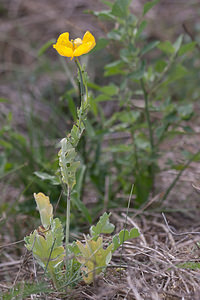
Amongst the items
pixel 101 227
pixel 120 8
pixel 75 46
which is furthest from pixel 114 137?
pixel 75 46

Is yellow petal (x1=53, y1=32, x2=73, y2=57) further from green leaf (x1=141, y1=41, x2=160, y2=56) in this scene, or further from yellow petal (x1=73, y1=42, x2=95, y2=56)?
green leaf (x1=141, y1=41, x2=160, y2=56)

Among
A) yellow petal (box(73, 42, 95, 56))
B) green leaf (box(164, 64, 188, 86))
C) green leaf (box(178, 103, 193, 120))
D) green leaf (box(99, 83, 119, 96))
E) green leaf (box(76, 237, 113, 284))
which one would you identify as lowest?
green leaf (box(76, 237, 113, 284))

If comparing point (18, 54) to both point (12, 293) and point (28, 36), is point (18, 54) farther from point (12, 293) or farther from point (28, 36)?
point (12, 293)

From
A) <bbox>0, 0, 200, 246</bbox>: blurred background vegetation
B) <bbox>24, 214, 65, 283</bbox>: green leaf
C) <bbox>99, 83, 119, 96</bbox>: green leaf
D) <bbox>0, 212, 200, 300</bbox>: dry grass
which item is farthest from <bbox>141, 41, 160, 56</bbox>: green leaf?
<bbox>24, 214, 65, 283</bbox>: green leaf

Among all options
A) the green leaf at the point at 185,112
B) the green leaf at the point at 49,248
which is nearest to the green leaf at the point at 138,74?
the green leaf at the point at 185,112

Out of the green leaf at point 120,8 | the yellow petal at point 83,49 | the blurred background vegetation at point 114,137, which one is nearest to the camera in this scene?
the yellow petal at point 83,49

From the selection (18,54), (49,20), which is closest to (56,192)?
(18,54)

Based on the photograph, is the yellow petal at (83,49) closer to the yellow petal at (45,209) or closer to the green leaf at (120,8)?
the yellow petal at (45,209)
